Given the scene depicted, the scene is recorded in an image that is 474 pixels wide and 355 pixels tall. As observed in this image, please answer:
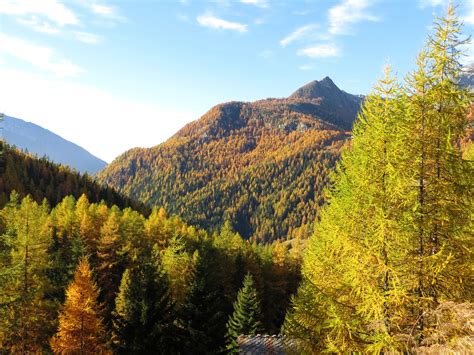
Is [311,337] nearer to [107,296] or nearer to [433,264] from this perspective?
[433,264]

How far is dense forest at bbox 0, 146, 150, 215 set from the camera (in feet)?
401

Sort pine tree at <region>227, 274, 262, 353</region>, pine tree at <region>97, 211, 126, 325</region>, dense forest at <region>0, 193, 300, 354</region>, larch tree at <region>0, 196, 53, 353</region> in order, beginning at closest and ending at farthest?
1. dense forest at <region>0, 193, 300, 354</region>
2. larch tree at <region>0, 196, 53, 353</region>
3. pine tree at <region>227, 274, 262, 353</region>
4. pine tree at <region>97, 211, 126, 325</region>

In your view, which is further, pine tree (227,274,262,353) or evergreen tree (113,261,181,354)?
pine tree (227,274,262,353)

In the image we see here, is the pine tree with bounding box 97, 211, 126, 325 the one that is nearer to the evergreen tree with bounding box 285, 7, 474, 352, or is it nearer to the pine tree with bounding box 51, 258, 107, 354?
the pine tree with bounding box 51, 258, 107, 354

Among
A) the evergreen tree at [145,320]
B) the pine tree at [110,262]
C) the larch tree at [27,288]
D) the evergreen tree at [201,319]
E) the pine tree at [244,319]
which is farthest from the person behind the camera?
the pine tree at [110,262]

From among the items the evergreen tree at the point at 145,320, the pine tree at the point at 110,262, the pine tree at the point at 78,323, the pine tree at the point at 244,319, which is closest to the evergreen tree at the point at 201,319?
the evergreen tree at the point at 145,320

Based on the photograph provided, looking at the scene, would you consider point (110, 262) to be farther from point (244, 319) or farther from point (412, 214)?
point (412, 214)

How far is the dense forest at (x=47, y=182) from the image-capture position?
122375mm

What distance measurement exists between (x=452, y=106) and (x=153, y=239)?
55409 millimetres

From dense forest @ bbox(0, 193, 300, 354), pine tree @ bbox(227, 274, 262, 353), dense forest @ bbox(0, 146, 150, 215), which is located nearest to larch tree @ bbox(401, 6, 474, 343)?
dense forest @ bbox(0, 193, 300, 354)

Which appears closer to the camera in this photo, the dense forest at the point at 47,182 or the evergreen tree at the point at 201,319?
the evergreen tree at the point at 201,319

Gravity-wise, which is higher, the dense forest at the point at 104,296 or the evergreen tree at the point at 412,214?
the evergreen tree at the point at 412,214

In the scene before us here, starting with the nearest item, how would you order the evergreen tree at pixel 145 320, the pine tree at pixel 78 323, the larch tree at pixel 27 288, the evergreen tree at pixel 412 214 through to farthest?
1. the evergreen tree at pixel 412 214
2. the evergreen tree at pixel 145 320
3. the larch tree at pixel 27 288
4. the pine tree at pixel 78 323

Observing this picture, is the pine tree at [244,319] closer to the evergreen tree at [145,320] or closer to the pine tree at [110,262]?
the evergreen tree at [145,320]
